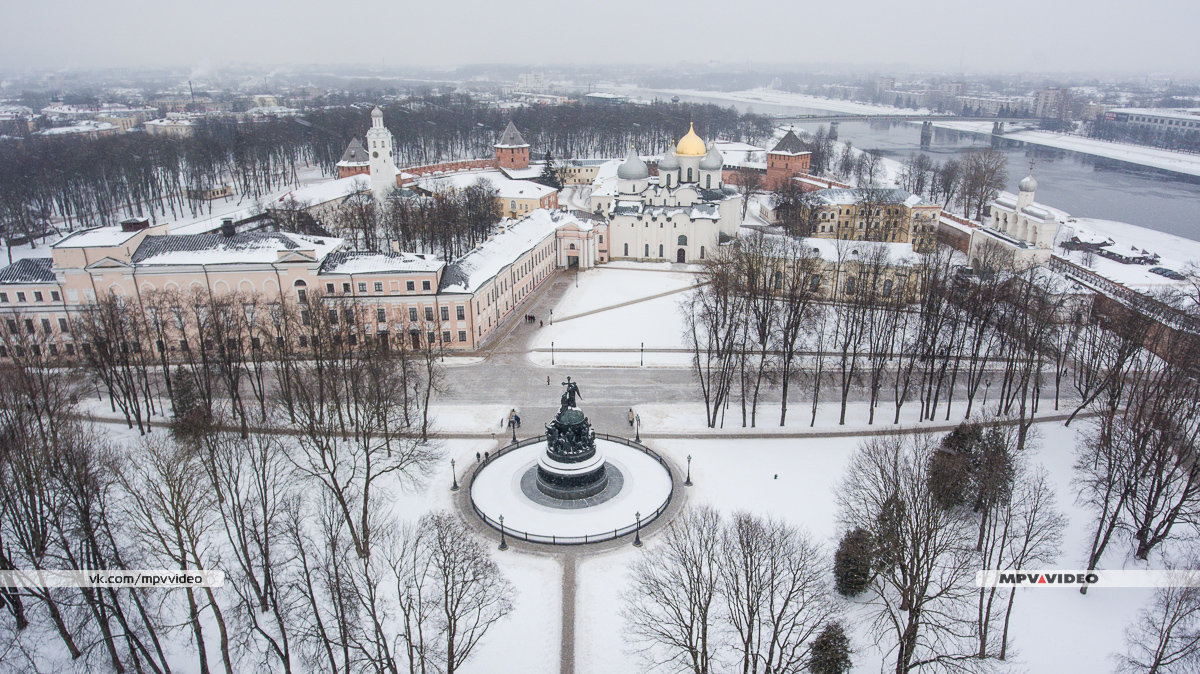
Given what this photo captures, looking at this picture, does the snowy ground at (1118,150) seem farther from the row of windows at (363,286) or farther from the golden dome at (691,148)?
the row of windows at (363,286)

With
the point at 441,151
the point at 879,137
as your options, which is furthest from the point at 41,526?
the point at 879,137

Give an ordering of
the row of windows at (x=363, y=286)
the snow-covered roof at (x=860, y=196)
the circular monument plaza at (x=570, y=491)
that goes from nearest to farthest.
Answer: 1. the circular monument plaza at (x=570, y=491)
2. the row of windows at (x=363, y=286)
3. the snow-covered roof at (x=860, y=196)

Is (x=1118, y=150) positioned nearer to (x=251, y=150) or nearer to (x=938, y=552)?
(x=251, y=150)

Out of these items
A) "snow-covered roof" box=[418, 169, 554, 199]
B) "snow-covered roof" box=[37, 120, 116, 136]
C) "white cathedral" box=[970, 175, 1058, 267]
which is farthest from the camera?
"snow-covered roof" box=[37, 120, 116, 136]

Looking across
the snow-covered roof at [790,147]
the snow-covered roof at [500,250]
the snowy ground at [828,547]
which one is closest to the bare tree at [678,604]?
the snowy ground at [828,547]

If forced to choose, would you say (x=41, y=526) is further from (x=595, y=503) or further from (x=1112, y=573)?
(x=1112, y=573)

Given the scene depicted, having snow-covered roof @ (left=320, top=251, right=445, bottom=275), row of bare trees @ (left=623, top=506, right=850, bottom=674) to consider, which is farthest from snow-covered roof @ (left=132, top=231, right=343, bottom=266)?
row of bare trees @ (left=623, top=506, right=850, bottom=674)

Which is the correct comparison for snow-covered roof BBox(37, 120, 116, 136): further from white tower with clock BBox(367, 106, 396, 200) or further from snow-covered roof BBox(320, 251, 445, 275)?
snow-covered roof BBox(320, 251, 445, 275)
